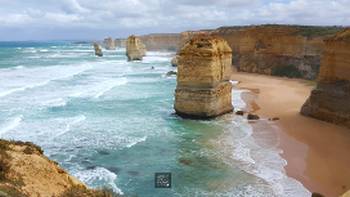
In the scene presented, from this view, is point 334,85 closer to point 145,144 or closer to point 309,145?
point 309,145

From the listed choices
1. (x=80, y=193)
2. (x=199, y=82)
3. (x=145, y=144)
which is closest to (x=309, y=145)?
(x=199, y=82)

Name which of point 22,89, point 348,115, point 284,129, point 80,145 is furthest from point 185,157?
point 22,89

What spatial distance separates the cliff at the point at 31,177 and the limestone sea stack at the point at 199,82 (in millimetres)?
15792

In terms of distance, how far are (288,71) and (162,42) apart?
79.6 metres

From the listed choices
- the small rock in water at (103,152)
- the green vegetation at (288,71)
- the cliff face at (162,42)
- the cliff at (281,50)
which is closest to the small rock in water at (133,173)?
the small rock in water at (103,152)

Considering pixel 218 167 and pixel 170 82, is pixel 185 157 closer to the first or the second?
pixel 218 167

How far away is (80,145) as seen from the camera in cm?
1900

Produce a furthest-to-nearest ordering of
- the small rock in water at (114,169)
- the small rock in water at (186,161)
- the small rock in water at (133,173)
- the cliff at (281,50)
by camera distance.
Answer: the cliff at (281,50) < the small rock in water at (186,161) < the small rock in water at (114,169) < the small rock in water at (133,173)

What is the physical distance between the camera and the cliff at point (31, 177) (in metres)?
6.77

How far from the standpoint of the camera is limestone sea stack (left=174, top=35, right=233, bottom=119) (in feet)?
77.0

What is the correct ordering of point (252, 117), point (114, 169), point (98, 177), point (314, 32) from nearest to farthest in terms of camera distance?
point (98, 177) < point (114, 169) < point (252, 117) < point (314, 32)

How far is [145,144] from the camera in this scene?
63.3ft

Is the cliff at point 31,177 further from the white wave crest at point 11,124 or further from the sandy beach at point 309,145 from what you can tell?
the white wave crest at point 11,124

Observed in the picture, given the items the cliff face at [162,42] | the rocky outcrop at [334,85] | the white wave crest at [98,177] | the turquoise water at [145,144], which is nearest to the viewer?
the white wave crest at [98,177]
